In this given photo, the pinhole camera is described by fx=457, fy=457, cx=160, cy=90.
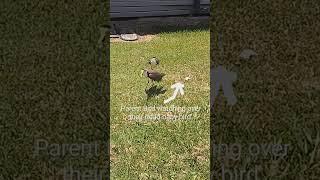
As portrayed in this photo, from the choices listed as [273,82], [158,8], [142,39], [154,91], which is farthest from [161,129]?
[158,8]

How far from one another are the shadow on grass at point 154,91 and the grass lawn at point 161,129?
0.05 metres

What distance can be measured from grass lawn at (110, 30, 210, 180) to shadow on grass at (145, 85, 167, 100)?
5cm

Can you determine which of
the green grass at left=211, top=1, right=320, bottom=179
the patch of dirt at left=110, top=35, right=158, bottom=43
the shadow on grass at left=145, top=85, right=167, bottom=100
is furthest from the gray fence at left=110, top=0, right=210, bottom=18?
the shadow on grass at left=145, top=85, right=167, bottom=100

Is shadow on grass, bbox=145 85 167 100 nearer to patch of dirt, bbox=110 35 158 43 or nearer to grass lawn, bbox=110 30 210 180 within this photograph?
grass lawn, bbox=110 30 210 180

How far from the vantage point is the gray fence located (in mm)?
13430

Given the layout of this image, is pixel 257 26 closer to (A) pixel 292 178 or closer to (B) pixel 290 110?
(B) pixel 290 110

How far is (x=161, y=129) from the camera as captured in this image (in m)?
5.00

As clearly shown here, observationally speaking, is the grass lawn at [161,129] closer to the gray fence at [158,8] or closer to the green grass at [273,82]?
the green grass at [273,82]

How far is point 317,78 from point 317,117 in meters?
0.97

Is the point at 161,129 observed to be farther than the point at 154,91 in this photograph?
No

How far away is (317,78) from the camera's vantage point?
559 cm

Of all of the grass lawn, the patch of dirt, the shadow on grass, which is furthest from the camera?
the patch of dirt

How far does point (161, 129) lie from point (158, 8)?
30.2ft

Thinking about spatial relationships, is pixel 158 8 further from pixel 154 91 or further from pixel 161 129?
pixel 161 129
